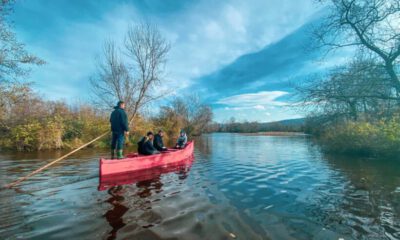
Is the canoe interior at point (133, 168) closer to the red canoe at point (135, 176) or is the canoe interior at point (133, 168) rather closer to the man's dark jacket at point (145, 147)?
the red canoe at point (135, 176)

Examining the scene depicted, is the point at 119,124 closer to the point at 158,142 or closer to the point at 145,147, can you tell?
the point at 145,147

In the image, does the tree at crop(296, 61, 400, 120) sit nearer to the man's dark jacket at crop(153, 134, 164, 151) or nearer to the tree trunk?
the tree trunk

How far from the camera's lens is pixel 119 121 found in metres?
7.88

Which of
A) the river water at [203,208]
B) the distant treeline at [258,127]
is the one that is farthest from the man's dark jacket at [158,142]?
the distant treeline at [258,127]

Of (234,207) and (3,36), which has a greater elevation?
(3,36)

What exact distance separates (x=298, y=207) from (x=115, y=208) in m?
3.86

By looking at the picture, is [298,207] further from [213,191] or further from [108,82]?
[108,82]

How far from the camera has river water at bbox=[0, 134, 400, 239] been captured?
349 cm

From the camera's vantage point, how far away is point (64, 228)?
3582mm

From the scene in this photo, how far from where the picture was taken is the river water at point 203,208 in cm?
349

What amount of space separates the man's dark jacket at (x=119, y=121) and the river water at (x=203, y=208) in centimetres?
179

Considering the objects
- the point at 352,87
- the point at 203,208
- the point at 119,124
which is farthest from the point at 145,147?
the point at 352,87

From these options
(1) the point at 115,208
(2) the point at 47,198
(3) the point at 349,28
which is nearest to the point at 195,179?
(1) the point at 115,208

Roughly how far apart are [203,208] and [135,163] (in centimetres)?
426
